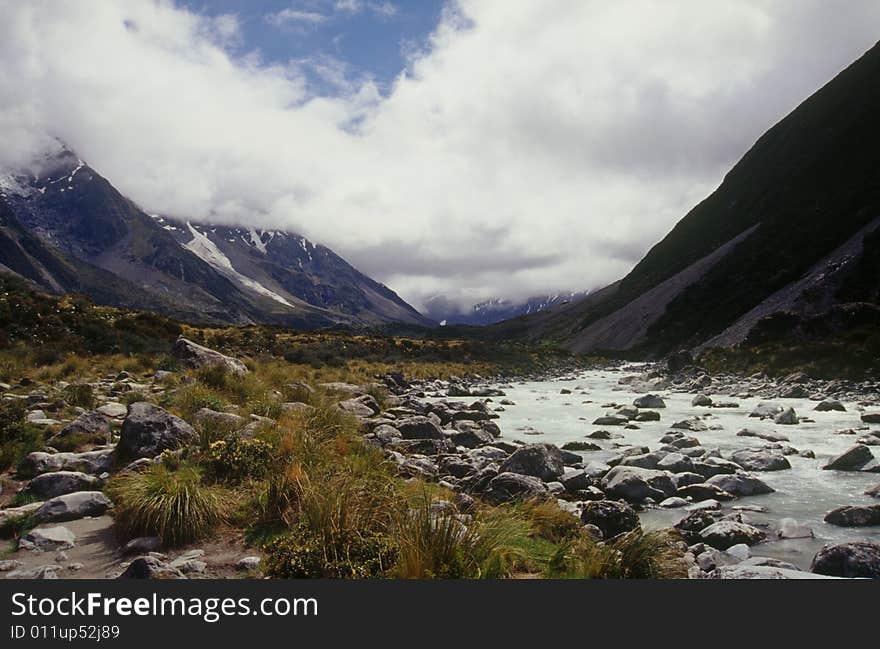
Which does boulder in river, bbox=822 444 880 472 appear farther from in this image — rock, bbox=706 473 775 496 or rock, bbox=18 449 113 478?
rock, bbox=18 449 113 478

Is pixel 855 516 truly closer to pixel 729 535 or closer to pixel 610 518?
pixel 729 535

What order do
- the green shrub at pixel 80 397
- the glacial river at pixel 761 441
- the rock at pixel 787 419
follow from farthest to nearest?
the rock at pixel 787 419 → the green shrub at pixel 80 397 → the glacial river at pixel 761 441

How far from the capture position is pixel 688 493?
11.1 meters

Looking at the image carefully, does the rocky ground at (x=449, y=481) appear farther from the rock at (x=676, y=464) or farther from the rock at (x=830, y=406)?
the rock at (x=830, y=406)

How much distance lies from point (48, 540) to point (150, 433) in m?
3.07

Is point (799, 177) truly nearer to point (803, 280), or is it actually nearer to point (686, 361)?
point (803, 280)

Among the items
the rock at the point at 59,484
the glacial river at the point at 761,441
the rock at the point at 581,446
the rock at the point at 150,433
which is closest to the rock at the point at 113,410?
the rock at the point at 150,433

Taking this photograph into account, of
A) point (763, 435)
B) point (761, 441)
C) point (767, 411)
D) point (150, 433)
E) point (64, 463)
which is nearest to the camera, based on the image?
point (64, 463)

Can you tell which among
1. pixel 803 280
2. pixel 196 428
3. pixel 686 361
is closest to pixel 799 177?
pixel 803 280

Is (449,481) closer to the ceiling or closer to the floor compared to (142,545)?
closer to the floor

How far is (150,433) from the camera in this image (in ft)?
31.3

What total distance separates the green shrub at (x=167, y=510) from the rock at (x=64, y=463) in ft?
7.21

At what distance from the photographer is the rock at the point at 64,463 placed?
893 centimetres

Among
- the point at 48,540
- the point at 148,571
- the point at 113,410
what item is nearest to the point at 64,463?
the point at 48,540
